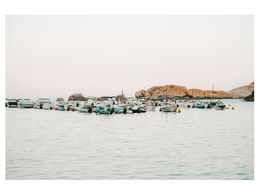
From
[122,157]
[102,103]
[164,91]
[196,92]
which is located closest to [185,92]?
[196,92]

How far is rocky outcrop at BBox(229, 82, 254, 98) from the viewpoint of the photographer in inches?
286

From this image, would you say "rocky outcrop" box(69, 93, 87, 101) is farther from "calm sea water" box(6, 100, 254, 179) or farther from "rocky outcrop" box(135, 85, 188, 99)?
"rocky outcrop" box(135, 85, 188, 99)

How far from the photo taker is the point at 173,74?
26.5ft

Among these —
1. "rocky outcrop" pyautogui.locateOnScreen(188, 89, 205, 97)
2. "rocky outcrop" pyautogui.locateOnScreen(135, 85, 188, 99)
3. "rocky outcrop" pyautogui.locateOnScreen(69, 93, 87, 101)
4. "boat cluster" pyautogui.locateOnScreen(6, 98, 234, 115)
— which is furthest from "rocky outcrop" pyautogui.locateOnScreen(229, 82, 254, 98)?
"rocky outcrop" pyautogui.locateOnScreen(69, 93, 87, 101)

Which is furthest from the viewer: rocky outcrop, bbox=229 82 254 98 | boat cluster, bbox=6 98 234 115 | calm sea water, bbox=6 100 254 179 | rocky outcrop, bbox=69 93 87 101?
boat cluster, bbox=6 98 234 115

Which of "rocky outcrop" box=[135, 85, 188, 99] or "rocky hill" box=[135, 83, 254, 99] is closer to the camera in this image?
"rocky hill" box=[135, 83, 254, 99]

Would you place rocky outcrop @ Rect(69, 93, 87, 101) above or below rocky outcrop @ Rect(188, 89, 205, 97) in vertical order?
below

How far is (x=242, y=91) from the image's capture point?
7.64 m

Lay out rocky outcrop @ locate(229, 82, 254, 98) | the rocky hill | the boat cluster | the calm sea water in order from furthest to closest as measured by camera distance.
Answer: the boat cluster, the rocky hill, rocky outcrop @ locate(229, 82, 254, 98), the calm sea water

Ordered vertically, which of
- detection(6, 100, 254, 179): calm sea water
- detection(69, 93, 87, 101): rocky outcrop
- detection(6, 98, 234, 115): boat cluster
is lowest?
detection(6, 100, 254, 179): calm sea water

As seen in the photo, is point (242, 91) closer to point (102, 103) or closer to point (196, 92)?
point (196, 92)
